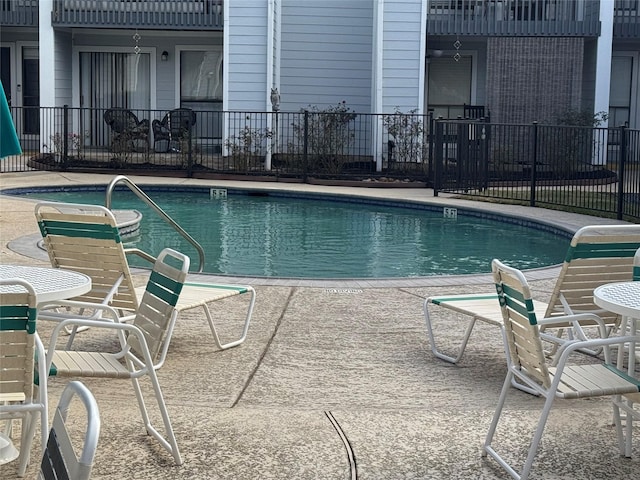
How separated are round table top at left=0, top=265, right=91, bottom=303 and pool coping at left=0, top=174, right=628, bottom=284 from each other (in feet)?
12.8

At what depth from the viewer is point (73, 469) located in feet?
7.15

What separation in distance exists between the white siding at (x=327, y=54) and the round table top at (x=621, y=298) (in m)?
19.0

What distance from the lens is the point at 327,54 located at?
23.9m

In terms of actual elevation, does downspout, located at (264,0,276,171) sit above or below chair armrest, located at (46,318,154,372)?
above

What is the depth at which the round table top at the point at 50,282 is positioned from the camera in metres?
4.81

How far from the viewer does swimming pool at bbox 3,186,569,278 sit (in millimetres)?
11797

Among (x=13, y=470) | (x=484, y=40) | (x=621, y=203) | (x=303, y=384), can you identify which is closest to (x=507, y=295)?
(x=303, y=384)

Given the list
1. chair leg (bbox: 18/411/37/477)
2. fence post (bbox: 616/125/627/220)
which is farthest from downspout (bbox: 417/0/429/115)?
chair leg (bbox: 18/411/37/477)

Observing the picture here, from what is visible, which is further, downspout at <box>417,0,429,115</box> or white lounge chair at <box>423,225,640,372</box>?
downspout at <box>417,0,429,115</box>

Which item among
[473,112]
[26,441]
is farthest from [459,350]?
[473,112]

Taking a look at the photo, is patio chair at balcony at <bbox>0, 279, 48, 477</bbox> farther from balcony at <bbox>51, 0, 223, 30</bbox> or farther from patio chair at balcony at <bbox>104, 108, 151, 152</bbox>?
balcony at <bbox>51, 0, 223, 30</bbox>

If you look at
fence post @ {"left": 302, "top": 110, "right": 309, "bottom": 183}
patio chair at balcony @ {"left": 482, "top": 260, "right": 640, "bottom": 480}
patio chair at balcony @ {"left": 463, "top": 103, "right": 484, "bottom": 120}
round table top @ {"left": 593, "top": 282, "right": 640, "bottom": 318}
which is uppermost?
patio chair at balcony @ {"left": 463, "top": 103, "right": 484, "bottom": 120}

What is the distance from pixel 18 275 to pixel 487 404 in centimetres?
266

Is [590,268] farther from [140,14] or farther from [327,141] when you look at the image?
[140,14]
